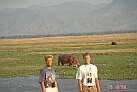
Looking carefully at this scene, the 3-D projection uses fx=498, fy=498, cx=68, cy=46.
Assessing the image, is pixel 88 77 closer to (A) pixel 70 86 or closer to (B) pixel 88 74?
(B) pixel 88 74

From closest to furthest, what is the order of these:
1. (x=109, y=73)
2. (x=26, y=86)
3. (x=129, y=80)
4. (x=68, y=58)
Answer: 1. (x=26, y=86)
2. (x=129, y=80)
3. (x=109, y=73)
4. (x=68, y=58)

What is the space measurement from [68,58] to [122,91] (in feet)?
53.2

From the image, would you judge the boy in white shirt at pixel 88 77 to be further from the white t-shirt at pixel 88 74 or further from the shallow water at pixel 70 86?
the shallow water at pixel 70 86

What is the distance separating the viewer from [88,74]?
11.6m

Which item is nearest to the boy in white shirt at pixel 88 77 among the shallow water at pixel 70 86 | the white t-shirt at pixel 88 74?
the white t-shirt at pixel 88 74

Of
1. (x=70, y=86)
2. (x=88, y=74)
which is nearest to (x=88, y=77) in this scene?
(x=88, y=74)

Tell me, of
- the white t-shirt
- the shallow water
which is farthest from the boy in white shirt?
the shallow water

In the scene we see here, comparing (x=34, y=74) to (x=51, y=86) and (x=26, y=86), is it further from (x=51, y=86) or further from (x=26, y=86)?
(x=51, y=86)

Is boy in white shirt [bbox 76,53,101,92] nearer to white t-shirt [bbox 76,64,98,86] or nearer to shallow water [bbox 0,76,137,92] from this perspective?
white t-shirt [bbox 76,64,98,86]

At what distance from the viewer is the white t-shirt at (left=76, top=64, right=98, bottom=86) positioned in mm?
11555

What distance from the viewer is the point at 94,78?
11.6 meters

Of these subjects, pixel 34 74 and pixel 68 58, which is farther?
pixel 68 58

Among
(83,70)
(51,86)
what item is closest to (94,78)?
(83,70)

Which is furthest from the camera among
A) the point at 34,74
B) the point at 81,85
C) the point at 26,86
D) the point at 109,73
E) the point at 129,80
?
the point at 34,74
